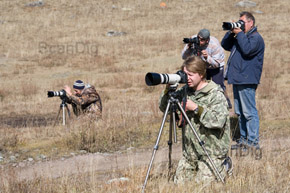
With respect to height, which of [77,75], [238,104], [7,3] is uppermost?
[7,3]

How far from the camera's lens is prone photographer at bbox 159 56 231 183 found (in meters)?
4.30

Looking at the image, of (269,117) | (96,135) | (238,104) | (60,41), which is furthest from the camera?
(60,41)

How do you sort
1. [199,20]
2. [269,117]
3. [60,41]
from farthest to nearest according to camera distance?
[199,20], [60,41], [269,117]

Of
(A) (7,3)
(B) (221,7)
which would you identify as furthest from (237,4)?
(A) (7,3)

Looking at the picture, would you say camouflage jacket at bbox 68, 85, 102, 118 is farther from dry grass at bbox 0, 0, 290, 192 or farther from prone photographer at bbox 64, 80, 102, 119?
dry grass at bbox 0, 0, 290, 192

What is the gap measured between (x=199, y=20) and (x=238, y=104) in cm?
3216

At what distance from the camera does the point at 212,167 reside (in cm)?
454

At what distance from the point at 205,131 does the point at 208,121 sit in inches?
12.0

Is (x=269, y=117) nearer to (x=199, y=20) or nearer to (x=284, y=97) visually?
(x=284, y=97)

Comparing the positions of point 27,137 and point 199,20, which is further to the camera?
point 199,20

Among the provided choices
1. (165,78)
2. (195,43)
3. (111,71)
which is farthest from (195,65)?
(111,71)

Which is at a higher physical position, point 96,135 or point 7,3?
point 7,3

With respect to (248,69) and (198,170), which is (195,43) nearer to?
(248,69)

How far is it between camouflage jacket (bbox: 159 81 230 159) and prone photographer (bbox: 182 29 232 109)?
2.38 meters
